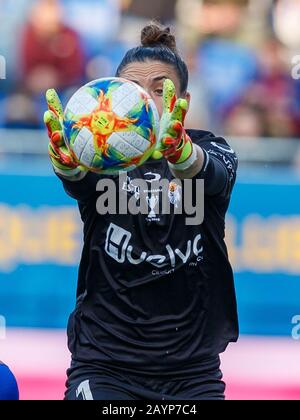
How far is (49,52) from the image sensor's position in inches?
320

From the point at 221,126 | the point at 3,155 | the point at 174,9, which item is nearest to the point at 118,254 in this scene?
the point at 3,155

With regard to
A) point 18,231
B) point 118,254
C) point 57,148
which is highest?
point 18,231

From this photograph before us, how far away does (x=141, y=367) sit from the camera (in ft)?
12.2

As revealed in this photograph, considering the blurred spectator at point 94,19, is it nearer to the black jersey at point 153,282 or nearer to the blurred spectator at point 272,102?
the blurred spectator at point 272,102

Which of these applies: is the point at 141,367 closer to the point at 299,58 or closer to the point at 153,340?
the point at 153,340

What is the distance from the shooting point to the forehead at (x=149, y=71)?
150 inches

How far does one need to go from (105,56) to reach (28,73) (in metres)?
0.65

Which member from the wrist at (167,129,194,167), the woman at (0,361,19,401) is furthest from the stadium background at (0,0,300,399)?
the wrist at (167,129,194,167)

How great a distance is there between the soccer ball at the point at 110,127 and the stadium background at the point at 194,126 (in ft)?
9.13

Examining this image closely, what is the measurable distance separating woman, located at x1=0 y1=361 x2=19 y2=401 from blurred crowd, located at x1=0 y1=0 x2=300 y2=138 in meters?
4.10

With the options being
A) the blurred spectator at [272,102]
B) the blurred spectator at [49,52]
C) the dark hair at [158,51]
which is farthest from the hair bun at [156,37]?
the blurred spectator at [49,52]

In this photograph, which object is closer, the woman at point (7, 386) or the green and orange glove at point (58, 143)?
the green and orange glove at point (58, 143)

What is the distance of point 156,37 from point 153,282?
1.04 metres

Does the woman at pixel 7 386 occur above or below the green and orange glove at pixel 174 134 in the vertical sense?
below
